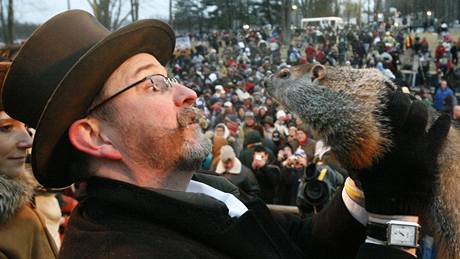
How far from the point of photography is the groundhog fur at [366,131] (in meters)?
1.73

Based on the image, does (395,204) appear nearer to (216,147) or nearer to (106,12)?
(216,147)

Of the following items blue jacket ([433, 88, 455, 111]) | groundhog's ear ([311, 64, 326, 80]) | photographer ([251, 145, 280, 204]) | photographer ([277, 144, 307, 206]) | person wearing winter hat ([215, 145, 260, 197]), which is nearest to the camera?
groundhog's ear ([311, 64, 326, 80])

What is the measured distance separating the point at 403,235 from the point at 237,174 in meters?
4.75

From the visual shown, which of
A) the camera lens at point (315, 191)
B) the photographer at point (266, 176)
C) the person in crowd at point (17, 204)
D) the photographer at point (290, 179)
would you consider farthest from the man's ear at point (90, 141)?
the photographer at point (266, 176)

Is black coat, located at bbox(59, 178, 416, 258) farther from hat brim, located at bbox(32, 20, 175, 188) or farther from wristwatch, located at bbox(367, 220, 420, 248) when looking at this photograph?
wristwatch, located at bbox(367, 220, 420, 248)

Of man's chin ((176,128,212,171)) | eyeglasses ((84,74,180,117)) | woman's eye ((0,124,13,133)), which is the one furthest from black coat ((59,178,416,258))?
woman's eye ((0,124,13,133))

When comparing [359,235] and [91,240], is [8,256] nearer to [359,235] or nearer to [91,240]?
[91,240]

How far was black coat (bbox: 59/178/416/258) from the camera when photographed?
54.6 inches

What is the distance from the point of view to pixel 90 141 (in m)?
1.62

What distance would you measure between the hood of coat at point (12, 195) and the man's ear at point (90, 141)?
0.76 m

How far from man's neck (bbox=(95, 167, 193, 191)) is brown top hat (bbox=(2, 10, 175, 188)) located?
179 millimetres

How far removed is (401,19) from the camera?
32906mm

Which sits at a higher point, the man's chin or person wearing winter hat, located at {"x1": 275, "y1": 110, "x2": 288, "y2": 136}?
the man's chin

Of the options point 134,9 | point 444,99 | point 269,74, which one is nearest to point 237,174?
point 269,74
